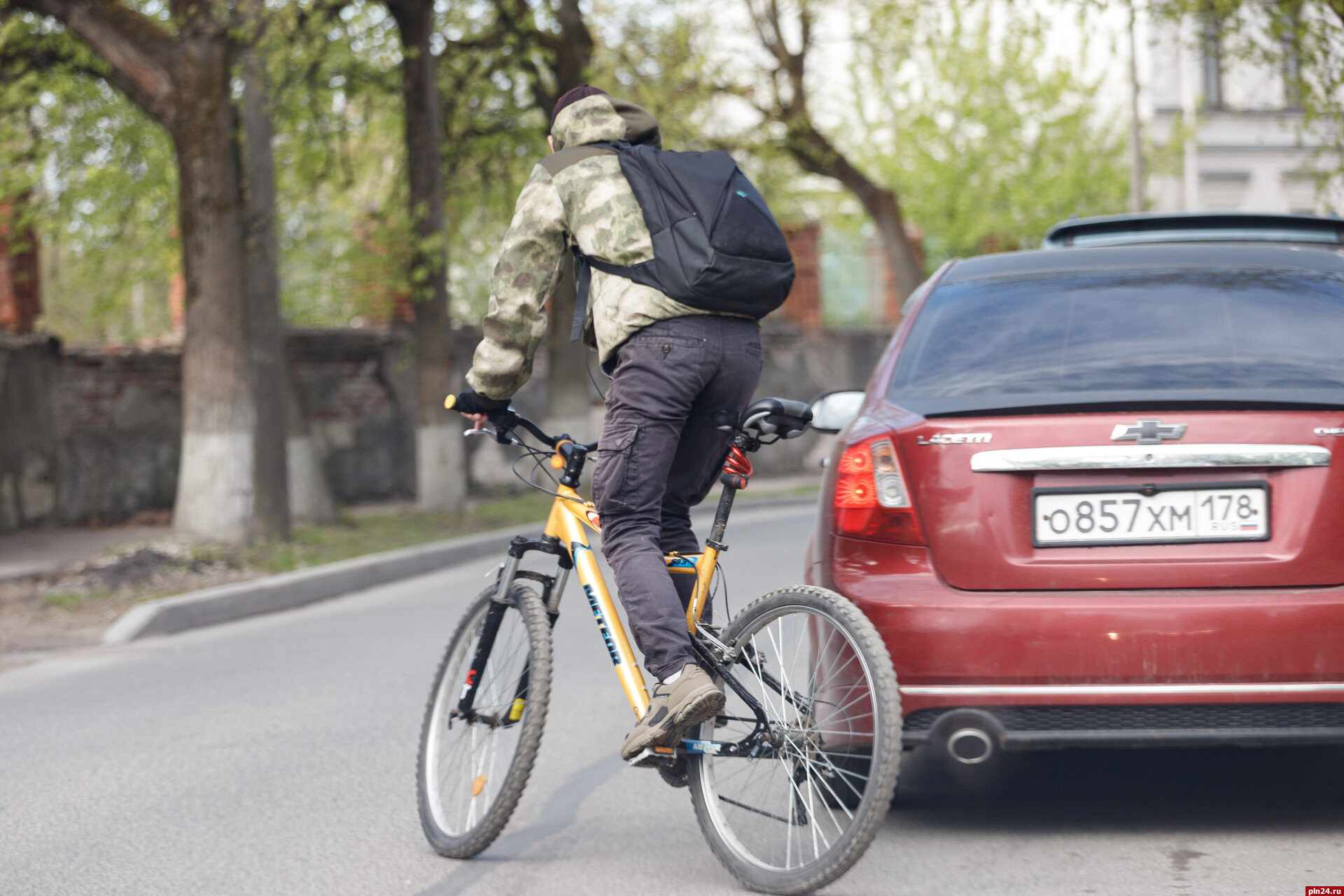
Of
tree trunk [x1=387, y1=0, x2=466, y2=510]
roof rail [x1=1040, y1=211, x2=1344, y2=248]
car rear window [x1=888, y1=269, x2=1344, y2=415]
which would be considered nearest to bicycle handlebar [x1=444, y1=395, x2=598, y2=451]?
car rear window [x1=888, y1=269, x2=1344, y2=415]

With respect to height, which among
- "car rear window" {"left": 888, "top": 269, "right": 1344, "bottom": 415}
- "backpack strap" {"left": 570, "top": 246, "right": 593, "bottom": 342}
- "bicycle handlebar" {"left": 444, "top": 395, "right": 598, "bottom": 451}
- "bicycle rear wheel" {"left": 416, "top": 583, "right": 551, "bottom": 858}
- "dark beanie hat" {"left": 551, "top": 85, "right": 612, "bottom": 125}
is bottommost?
"bicycle rear wheel" {"left": 416, "top": 583, "right": 551, "bottom": 858}

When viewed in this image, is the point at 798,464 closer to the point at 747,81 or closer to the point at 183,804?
the point at 747,81

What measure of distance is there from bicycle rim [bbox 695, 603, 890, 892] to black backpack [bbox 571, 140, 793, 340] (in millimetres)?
776

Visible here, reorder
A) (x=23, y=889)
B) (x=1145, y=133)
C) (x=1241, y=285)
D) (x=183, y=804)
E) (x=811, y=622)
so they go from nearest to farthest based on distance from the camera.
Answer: (x=811, y=622) < (x=23, y=889) < (x=1241, y=285) < (x=183, y=804) < (x=1145, y=133)

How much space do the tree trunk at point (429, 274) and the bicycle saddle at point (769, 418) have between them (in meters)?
10.7

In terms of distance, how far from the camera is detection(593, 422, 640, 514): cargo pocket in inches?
139

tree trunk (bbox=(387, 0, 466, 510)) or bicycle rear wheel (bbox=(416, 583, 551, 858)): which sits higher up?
tree trunk (bbox=(387, 0, 466, 510))

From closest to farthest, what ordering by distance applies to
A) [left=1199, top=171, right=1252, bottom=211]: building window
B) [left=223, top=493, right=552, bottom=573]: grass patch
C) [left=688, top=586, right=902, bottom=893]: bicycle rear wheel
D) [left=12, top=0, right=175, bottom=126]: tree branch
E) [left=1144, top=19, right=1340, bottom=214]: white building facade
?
1. [left=688, top=586, right=902, bottom=893]: bicycle rear wheel
2. [left=223, top=493, right=552, bottom=573]: grass patch
3. [left=12, top=0, right=175, bottom=126]: tree branch
4. [left=1144, top=19, right=1340, bottom=214]: white building facade
5. [left=1199, top=171, right=1252, bottom=211]: building window

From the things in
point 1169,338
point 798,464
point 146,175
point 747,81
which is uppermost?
point 747,81

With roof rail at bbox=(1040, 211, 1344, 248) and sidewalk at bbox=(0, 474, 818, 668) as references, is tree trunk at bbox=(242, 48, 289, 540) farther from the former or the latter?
roof rail at bbox=(1040, 211, 1344, 248)

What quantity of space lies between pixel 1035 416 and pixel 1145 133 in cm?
3824

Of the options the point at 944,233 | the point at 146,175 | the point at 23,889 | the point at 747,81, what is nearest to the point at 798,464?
the point at 747,81

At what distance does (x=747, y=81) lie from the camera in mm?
20609

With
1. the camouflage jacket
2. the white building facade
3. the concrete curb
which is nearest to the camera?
the camouflage jacket
